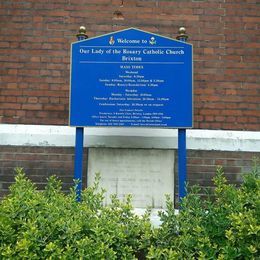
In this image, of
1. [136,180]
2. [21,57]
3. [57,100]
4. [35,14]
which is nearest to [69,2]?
[35,14]

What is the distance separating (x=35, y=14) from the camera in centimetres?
616

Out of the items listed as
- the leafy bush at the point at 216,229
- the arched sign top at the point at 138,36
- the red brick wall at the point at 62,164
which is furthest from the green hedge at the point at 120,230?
the arched sign top at the point at 138,36

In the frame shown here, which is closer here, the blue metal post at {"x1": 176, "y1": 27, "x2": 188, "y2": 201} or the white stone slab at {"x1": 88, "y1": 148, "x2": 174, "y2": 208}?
the blue metal post at {"x1": 176, "y1": 27, "x2": 188, "y2": 201}

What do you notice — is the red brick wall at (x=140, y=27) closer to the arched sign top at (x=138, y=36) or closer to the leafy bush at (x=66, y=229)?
the arched sign top at (x=138, y=36)

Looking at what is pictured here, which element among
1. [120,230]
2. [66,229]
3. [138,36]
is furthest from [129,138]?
[66,229]

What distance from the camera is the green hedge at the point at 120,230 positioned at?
152 inches

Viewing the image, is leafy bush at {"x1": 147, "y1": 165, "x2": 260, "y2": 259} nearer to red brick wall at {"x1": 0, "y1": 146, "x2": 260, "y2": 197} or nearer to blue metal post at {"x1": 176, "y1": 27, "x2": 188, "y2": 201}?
blue metal post at {"x1": 176, "y1": 27, "x2": 188, "y2": 201}

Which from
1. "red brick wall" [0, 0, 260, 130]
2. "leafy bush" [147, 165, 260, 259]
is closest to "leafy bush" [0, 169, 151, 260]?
"leafy bush" [147, 165, 260, 259]

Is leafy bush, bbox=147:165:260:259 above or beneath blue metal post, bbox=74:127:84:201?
beneath

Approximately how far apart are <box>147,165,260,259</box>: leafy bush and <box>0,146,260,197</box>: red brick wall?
124 centimetres

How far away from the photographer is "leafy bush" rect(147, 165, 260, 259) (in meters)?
3.92

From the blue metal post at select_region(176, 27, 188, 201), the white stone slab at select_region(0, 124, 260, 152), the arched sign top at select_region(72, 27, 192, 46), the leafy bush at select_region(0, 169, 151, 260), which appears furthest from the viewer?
the white stone slab at select_region(0, 124, 260, 152)

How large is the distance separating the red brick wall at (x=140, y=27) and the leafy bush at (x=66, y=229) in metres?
1.90

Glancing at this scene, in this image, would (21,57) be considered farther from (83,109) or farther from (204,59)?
(204,59)
